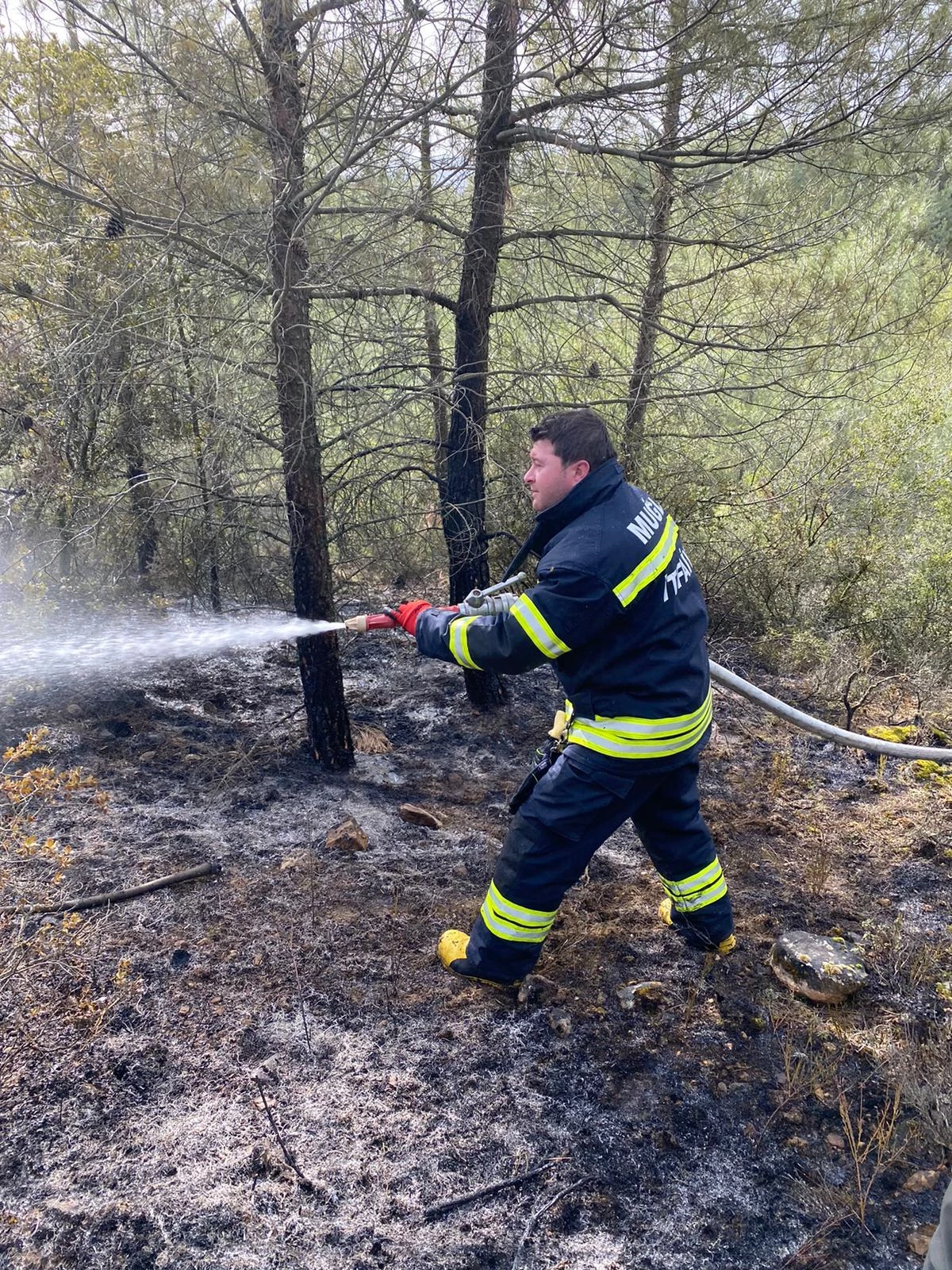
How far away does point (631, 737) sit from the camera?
269 centimetres

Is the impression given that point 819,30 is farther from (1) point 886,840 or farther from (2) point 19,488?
(2) point 19,488

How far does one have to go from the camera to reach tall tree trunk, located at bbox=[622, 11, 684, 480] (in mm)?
4039

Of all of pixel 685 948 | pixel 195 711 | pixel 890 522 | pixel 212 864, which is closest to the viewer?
pixel 685 948

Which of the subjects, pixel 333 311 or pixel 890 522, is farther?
pixel 890 522

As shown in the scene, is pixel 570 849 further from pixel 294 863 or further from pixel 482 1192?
pixel 294 863

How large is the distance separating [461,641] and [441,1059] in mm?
1454

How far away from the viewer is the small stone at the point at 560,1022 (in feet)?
9.34

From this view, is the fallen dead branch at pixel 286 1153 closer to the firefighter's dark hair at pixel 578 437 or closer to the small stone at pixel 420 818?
the small stone at pixel 420 818

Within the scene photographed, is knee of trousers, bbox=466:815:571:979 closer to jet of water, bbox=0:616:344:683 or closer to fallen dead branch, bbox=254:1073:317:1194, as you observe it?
fallen dead branch, bbox=254:1073:317:1194

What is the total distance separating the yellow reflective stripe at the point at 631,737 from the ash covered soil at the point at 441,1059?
1.01 m

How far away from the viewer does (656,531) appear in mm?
2711

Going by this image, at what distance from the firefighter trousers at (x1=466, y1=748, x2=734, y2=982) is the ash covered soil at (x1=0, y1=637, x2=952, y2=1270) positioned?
293 millimetres

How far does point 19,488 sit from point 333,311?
298 centimetres

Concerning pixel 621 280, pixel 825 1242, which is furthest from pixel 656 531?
pixel 621 280
